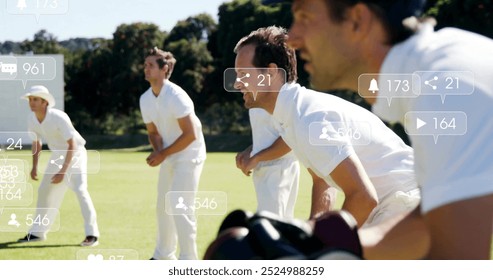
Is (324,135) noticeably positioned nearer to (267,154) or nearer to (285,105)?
(285,105)

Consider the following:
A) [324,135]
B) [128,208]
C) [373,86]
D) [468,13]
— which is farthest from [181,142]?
[373,86]

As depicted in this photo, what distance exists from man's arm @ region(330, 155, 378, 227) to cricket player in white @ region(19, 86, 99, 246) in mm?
2897

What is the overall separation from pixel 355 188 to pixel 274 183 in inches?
82.7

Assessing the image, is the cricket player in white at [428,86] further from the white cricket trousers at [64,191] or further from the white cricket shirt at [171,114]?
the white cricket trousers at [64,191]

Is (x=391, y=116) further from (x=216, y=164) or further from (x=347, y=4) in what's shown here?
(x=216, y=164)

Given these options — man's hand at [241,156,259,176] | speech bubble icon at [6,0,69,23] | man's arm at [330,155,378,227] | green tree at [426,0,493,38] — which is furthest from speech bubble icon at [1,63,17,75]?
green tree at [426,0,493,38]

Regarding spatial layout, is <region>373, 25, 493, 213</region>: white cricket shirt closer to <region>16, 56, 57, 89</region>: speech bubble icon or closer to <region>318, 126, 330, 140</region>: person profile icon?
<region>318, 126, 330, 140</region>: person profile icon

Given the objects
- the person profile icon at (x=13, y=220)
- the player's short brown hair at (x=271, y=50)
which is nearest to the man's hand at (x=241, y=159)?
the player's short brown hair at (x=271, y=50)

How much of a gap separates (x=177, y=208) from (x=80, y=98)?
92 centimetres

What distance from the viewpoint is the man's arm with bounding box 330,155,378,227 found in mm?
2352

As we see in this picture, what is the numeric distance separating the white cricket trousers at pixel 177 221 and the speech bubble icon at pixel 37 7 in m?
2.00

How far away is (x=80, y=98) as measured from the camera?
17.7 ft

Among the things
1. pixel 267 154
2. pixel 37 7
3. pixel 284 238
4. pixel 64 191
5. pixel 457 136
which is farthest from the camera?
pixel 64 191

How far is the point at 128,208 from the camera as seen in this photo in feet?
24.0
